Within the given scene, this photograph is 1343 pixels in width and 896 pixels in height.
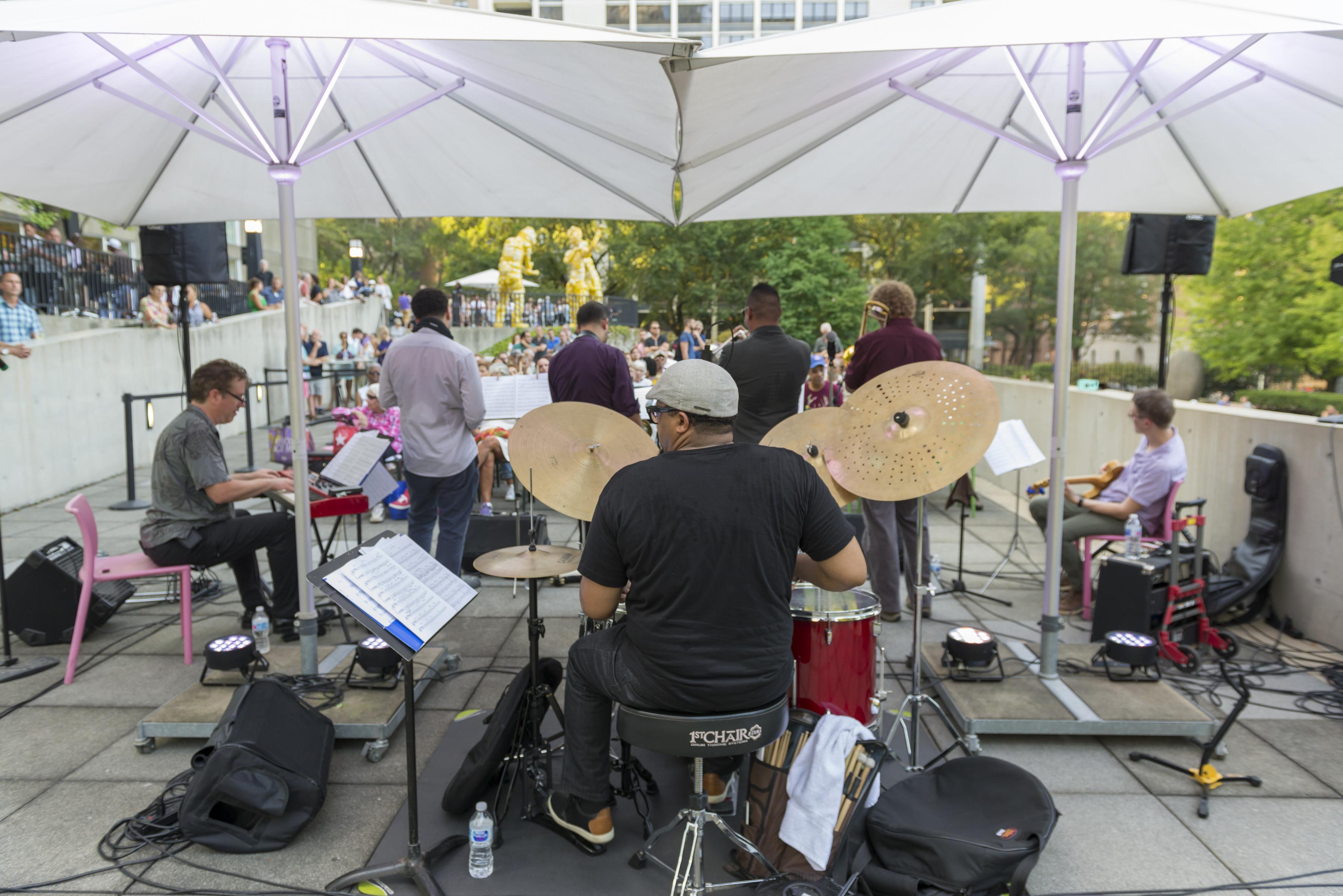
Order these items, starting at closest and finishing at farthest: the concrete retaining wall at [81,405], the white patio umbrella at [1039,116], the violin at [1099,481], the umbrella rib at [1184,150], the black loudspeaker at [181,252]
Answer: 1. the white patio umbrella at [1039,116]
2. the umbrella rib at [1184,150]
3. the violin at [1099,481]
4. the black loudspeaker at [181,252]
5. the concrete retaining wall at [81,405]

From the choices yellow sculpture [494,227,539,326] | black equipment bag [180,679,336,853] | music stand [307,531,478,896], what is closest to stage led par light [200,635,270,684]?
black equipment bag [180,679,336,853]

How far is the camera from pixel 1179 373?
19.5 m

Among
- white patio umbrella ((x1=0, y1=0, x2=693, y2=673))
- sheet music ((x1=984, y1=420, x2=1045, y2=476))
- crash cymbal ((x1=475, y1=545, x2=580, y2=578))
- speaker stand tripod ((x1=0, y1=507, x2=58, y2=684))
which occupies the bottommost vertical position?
speaker stand tripod ((x1=0, y1=507, x2=58, y2=684))

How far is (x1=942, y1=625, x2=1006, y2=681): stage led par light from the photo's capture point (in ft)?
13.7

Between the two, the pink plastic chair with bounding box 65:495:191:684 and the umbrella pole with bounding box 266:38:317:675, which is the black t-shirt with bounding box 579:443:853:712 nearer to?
the umbrella pole with bounding box 266:38:317:675

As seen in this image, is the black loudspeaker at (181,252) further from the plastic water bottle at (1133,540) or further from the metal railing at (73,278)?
the plastic water bottle at (1133,540)

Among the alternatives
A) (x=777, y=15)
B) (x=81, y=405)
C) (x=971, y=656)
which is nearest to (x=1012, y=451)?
(x=971, y=656)

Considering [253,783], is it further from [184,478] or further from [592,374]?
[592,374]

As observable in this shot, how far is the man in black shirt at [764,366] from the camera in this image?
5.20m

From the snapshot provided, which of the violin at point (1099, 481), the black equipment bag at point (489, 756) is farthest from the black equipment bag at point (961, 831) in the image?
the violin at point (1099, 481)

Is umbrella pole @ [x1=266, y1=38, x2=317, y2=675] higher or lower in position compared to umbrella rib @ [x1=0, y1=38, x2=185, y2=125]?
lower

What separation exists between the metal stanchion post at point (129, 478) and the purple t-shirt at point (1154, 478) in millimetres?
8812

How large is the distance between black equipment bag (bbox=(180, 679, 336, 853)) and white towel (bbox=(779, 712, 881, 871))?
71.1 inches

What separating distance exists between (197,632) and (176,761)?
184cm
